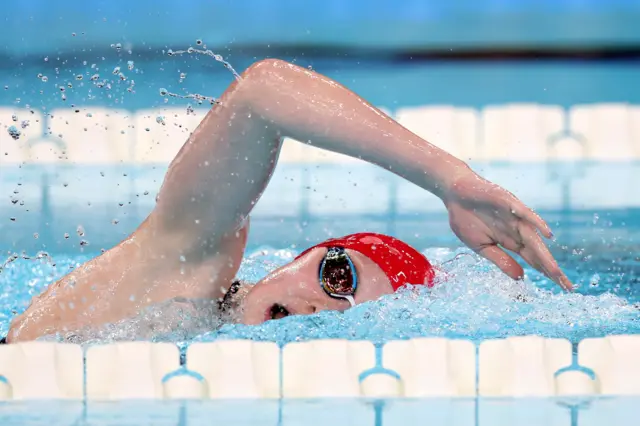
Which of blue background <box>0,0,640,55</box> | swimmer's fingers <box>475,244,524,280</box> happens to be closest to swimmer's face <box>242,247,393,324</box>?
swimmer's fingers <box>475,244,524,280</box>

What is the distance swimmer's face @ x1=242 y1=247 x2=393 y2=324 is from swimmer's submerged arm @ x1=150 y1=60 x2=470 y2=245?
15cm

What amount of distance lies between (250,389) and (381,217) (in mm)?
2607

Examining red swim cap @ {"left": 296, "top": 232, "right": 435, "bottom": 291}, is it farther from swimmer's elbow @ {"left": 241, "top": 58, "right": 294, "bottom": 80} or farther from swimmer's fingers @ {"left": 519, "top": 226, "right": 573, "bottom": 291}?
swimmer's fingers @ {"left": 519, "top": 226, "right": 573, "bottom": 291}

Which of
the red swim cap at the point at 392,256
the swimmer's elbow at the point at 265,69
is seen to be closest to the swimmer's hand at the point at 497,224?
the swimmer's elbow at the point at 265,69

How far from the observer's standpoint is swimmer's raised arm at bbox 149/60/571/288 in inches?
55.2

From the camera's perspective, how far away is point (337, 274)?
74.4 inches

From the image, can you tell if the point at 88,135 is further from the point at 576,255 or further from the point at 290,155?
the point at 576,255

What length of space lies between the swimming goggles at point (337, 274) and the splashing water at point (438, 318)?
47 mm

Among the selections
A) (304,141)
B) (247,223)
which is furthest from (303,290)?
(304,141)

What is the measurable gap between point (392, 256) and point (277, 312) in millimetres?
263

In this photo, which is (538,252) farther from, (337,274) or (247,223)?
(247,223)

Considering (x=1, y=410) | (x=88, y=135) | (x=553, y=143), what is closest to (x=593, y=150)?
(x=553, y=143)

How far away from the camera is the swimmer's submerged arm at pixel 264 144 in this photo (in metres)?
1.50

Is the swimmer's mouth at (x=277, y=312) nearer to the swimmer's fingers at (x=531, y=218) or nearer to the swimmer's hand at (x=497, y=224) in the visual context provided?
the swimmer's hand at (x=497, y=224)
